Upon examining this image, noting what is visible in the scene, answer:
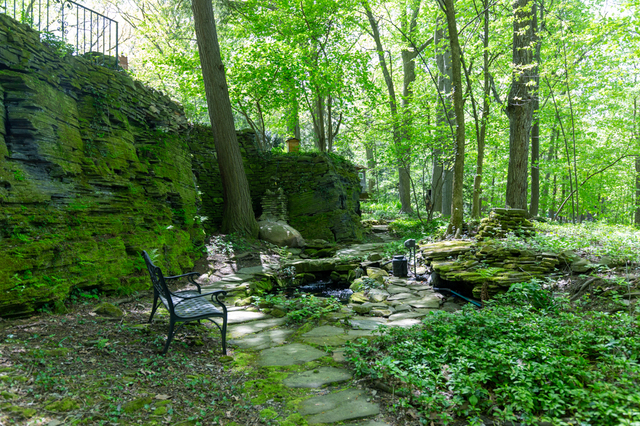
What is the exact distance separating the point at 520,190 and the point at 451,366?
7.84 meters

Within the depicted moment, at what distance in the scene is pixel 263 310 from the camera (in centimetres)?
489

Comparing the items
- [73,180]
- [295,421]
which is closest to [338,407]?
[295,421]

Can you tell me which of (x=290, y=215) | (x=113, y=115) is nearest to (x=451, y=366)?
(x=113, y=115)

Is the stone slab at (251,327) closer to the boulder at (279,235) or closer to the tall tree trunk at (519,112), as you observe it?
the boulder at (279,235)

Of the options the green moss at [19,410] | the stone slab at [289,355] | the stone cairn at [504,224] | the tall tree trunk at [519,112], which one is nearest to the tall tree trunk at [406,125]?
the tall tree trunk at [519,112]

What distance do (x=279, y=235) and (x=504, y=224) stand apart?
18.7ft

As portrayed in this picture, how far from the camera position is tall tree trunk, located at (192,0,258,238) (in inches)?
342

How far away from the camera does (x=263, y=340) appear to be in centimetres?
385

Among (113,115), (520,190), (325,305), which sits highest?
(113,115)

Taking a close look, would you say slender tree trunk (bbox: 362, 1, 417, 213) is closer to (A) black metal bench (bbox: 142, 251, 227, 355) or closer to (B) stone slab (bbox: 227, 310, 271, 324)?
(B) stone slab (bbox: 227, 310, 271, 324)

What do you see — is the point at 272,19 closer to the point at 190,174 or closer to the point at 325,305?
the point at 190,174

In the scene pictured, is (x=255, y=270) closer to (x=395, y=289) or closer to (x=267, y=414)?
(x=395, y=289)

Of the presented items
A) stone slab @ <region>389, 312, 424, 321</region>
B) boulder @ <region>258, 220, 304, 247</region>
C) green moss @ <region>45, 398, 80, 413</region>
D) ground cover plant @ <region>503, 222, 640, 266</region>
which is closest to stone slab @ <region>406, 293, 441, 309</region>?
stone slab @ <region>389, 312, 424, 321</region>

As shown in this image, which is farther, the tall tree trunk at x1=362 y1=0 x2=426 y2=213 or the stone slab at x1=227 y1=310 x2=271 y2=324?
the tall tree trunk at x1=362 y1=0 x2=426 y2=213
